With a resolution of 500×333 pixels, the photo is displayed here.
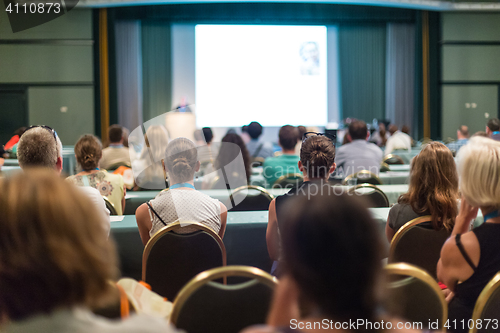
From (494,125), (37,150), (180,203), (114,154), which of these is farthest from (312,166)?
(494,125)

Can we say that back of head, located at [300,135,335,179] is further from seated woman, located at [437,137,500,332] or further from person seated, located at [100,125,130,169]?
person seated, located at [100,125,130,169]

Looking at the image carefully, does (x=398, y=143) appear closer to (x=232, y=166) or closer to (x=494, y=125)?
(x=494, y=125)

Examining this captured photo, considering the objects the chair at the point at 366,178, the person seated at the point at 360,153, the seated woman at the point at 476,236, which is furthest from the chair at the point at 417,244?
the person seated at the point at 360,153

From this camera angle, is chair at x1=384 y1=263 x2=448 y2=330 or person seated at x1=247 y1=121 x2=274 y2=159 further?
person seated at x1=247 y1=121 x2=274 y2=159

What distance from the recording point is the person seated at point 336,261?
793mm

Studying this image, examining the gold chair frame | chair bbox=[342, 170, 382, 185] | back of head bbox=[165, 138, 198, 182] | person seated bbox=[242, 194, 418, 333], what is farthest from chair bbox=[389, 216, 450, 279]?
chair bbox=[342, 170, 382, 185]

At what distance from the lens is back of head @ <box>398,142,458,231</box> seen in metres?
1.95

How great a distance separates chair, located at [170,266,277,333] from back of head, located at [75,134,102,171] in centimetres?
202

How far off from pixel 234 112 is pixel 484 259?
1013cm

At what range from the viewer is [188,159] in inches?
86.9

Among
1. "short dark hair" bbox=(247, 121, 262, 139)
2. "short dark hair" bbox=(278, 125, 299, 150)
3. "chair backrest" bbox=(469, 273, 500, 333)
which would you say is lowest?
"chair backrest" bbox=(469, 273, 500, 333)

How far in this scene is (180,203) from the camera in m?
2.12

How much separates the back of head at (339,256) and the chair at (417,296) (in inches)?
20.3

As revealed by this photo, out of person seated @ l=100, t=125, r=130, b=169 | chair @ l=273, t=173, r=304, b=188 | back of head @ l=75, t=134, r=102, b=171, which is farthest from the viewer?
person seated @ l=100, t=125, r=130, b=169
